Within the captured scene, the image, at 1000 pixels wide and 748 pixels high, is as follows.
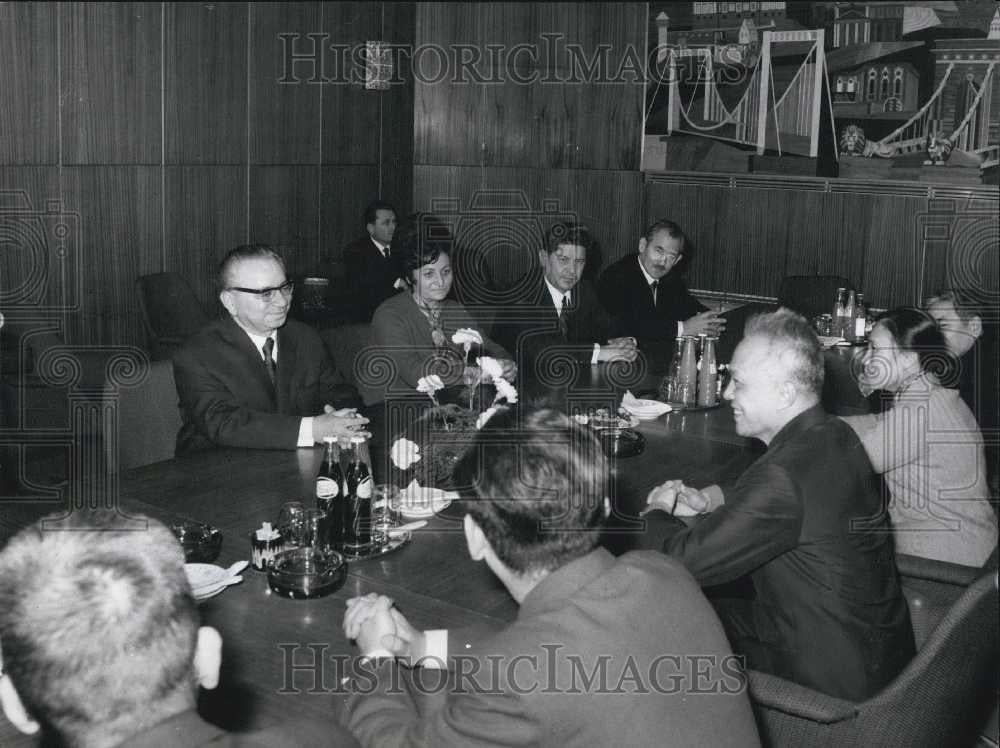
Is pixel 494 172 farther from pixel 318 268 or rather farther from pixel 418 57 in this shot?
pixel 318 268

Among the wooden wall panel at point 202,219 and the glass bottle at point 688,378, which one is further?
the wooden wall panel at point 202,219

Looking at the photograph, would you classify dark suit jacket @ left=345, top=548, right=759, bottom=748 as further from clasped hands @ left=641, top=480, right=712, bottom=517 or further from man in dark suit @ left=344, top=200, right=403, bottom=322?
man in dark suit @ left=344, top=200, right=403, bottom=322

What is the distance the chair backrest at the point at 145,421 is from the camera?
3.29 metres

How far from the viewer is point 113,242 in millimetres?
5867

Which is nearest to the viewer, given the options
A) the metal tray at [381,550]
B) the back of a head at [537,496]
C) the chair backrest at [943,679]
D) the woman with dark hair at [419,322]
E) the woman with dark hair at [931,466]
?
the back of a head at [537,496]

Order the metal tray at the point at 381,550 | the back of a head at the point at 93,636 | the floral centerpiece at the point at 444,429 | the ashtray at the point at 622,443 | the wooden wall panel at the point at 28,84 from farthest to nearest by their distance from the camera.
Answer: the wooden wall panel at the point at 28,84, the ashtray at the point at 622,443, the floral centerpiece at the point at 444,429, the metal tray at the point at 381,550, the back of a head at the point at 93,636

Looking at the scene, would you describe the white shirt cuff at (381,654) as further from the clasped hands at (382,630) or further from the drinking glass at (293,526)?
the drinking glass at (293,526)

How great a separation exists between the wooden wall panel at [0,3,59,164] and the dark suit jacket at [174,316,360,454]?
247 cm

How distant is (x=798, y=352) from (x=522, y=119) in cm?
548

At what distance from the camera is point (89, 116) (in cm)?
568

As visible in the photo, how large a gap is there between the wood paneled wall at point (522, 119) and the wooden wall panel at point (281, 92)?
970 millimetres

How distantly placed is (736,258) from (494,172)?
1839 mm

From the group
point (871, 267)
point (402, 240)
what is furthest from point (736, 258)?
point (402, 240)

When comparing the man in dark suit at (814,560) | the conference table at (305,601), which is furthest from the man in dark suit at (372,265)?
the man in dark suit at (814,560)
